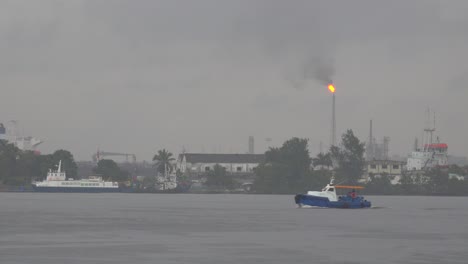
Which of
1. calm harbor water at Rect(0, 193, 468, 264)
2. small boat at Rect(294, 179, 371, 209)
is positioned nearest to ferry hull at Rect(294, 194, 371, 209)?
small boat at Rect(294, 179, 371, 209)

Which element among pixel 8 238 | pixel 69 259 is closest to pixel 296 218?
pixel 8 238

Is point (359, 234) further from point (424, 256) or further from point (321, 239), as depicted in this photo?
point (424, 256)

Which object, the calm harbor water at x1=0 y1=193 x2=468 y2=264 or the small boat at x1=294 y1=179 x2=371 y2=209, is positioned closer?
the calm harbor water at x1=0 y1=193 x2=468 y2=264

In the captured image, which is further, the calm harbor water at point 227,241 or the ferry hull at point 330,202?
the ferry hull at point 330,202

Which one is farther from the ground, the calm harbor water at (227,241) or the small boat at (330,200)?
the small boat at (330,200)

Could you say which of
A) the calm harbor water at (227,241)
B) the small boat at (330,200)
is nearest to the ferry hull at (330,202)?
the small boat at (330,200)

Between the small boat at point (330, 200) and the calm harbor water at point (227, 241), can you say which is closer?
the calm harbor water at point (227, 241)

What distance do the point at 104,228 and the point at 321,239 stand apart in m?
25.4

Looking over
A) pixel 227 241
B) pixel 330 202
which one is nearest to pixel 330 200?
pixel 330 202

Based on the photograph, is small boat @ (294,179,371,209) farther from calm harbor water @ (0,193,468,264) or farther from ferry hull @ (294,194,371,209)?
calm harbor water @ (0,193,468,264)

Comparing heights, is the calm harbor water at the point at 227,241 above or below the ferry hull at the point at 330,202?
below

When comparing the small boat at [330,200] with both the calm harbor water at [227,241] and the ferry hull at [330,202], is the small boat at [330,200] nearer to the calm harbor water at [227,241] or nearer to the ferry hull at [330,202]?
the ferry hull at [330,202]

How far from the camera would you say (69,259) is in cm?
6962

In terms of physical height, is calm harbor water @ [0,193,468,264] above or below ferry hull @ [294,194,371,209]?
below
